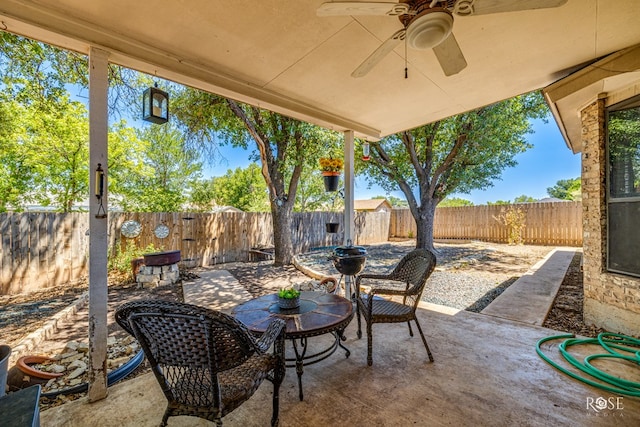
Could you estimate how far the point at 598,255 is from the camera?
2855 mm

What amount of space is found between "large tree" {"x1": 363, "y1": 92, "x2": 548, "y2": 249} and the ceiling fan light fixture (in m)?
5.74

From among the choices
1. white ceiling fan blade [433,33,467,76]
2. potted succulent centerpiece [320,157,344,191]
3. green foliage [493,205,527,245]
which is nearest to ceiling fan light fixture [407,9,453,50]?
white ceiling fan blade [433,33,467,76]

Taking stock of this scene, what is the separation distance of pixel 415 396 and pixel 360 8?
7.78ft

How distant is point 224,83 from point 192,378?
7.52 ft

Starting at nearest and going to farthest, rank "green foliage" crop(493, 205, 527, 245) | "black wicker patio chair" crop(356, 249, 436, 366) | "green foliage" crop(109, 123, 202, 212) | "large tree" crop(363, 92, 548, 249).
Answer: "black wicker patio chair" crop(356, 249, 436, 366) → "large tree" crop(363, 92, 548, 249) → "green foliage" crop(109, 123, 202, 212) → "green foliage" crop(493, 205, 527, 245)

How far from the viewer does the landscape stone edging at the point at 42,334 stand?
2.44 meters

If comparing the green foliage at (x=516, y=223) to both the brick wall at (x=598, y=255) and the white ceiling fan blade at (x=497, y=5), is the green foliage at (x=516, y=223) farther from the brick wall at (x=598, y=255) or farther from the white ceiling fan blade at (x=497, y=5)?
the white ceiling fan blade at (x=497, y=5)

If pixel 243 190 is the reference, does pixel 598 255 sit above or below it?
below

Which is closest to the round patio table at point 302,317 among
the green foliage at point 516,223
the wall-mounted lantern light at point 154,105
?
the wall-mounted lantern light at point 154,105

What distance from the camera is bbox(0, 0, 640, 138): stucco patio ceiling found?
167cm

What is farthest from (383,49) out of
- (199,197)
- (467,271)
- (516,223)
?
(199,197)

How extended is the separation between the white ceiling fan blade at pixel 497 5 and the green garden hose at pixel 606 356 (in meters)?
2.41

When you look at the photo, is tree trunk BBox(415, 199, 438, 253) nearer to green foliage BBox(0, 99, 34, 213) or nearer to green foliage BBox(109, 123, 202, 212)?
green foliage BBox(109, 123, 202, 212)

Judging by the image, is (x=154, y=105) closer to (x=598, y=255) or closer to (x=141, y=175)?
(x=598, y=255)
